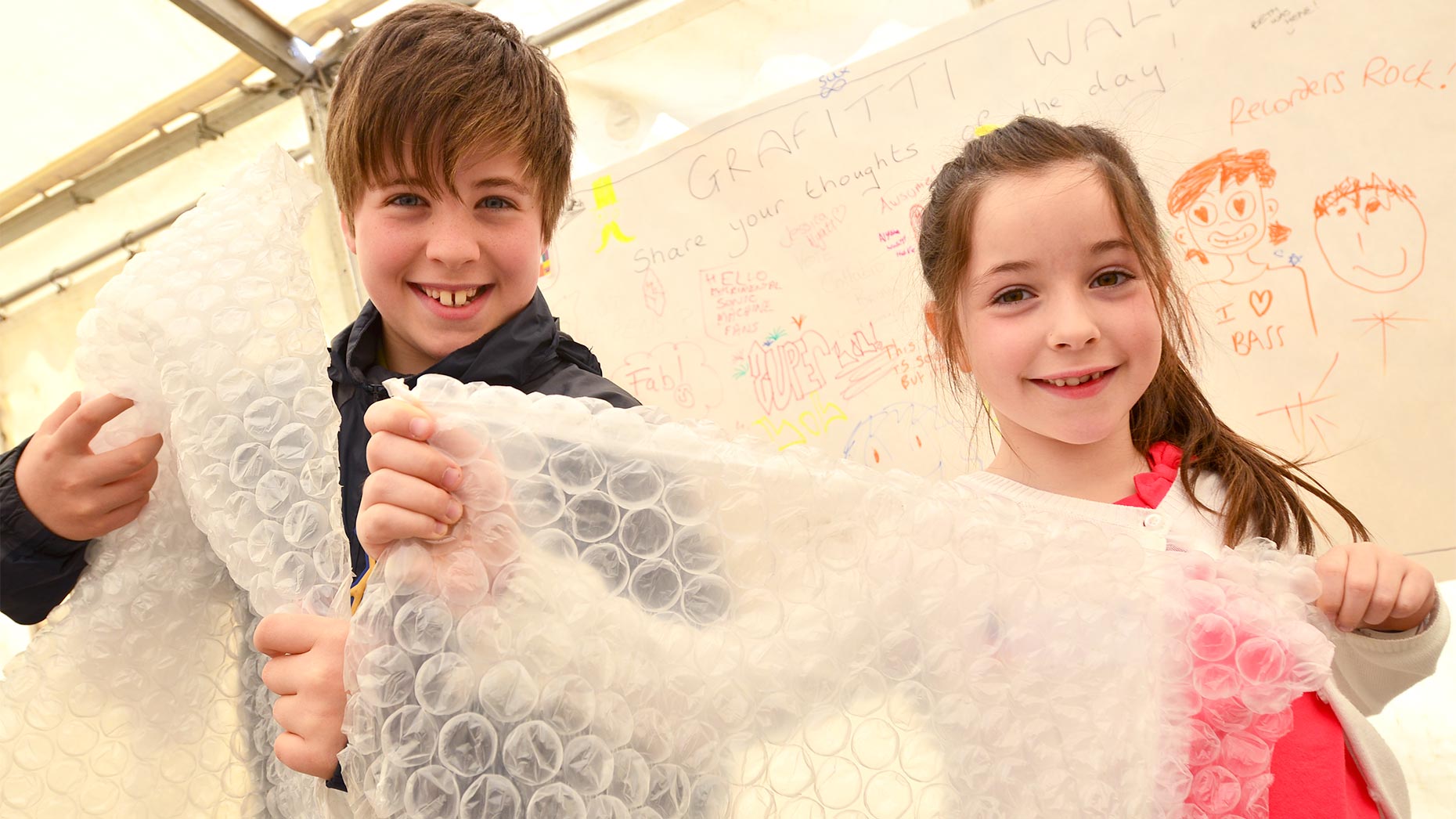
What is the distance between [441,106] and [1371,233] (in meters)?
1.17

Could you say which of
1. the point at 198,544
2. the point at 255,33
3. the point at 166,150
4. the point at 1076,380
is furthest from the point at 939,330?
the point at 166,150

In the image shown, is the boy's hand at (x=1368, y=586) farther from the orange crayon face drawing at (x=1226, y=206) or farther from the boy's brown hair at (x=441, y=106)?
the orange crayon face drawing at (x=1226, y=206)

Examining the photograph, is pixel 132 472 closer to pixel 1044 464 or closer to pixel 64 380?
pixel 1044 464

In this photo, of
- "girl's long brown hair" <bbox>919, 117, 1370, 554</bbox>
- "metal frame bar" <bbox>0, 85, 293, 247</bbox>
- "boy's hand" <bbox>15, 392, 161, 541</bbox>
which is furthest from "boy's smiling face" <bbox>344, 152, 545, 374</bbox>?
"metal frame bar" <bbox>0, 85, 293, 247</bbox>

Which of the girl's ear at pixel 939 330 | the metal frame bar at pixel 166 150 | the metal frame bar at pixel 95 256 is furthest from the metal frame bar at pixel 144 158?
the girl's ear at pixel 939 330

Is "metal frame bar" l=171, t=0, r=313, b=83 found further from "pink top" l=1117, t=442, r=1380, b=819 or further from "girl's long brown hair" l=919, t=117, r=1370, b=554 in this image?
"pink top" l=1117, t=442, r=1380, b=819

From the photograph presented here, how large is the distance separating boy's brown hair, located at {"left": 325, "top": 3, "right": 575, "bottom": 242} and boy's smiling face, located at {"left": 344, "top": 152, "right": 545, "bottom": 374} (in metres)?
0.01

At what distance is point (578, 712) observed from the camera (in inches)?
17.2

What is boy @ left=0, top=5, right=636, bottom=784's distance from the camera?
2.02 ft

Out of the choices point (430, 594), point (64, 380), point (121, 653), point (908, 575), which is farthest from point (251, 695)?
point (64, 380)

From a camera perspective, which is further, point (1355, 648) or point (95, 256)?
point (95, 256)

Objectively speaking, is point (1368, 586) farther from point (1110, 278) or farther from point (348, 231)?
point (348, 231)

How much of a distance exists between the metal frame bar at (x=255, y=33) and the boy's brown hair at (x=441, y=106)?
1168 mm

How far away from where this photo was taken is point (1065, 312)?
0.68 meters
